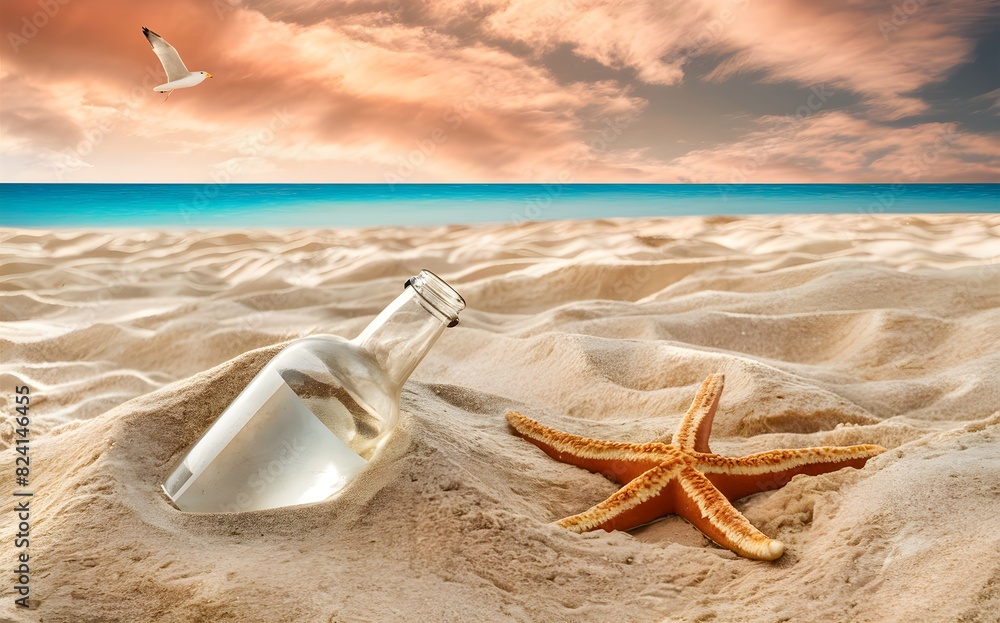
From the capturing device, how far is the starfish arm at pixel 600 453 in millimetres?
1411

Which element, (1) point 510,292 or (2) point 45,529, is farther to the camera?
(1) point 510,292

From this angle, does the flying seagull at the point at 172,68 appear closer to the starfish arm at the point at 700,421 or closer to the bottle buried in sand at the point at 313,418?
the bottle buried in sand at the point at 313,418

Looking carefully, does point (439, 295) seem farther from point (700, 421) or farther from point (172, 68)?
point (172, 68)

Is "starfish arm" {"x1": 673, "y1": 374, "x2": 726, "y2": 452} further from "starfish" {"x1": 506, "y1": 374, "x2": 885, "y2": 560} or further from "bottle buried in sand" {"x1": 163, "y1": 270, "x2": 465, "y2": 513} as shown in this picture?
"bottle buried in sand" {"x1": 163, "y1": 270, "x2": 465, "y2": 513}

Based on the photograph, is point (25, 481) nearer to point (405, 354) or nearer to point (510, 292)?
point (405, 354)

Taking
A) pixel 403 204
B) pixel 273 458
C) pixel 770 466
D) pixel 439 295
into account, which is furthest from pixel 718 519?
pixel 403 204

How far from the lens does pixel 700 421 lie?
1.54m

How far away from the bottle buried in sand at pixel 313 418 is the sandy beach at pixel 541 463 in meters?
0.05

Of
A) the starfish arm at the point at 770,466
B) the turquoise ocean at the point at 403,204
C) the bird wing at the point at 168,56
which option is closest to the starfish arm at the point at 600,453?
the starfish arm at the point at 770,466

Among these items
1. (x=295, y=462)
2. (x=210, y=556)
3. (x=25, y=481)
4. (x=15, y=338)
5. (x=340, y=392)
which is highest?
(x=340, y=392)

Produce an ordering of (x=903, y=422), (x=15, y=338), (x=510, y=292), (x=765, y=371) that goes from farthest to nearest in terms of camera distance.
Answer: (x=510, y=292), (x=15, y=338), (x=765, y=371), (x=903, y=422)

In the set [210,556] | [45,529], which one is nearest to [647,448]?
[210,556]

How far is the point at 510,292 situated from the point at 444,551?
3572 mm

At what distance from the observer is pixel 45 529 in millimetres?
1123
